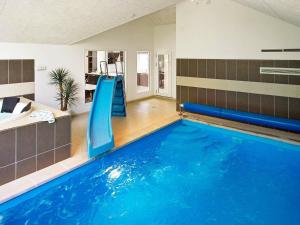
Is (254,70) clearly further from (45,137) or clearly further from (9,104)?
(9,104)

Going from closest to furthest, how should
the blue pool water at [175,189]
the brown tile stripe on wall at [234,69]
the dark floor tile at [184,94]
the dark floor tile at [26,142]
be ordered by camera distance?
the blue pool water at [175,189] < the dark floor tile at [26,142] < the brown tile stripe on wall at [234,69] < the dark floor tile at [184,94]

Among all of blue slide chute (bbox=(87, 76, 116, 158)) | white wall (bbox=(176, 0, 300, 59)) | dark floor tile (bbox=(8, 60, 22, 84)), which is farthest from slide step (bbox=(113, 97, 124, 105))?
dark floor tile (bbox=(8, 60, 22, 84))

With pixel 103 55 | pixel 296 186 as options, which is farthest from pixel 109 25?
pixel 296 186

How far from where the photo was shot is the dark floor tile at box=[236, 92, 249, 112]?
602 centimetres

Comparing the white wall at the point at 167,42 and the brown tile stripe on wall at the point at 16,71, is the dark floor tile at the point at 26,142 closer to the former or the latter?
the brown tile stripe on wall at the point at 16,71

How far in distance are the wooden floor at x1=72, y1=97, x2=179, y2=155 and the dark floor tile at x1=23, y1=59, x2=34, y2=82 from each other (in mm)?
1492

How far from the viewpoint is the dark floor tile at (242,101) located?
602cm

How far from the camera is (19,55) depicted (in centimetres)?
540

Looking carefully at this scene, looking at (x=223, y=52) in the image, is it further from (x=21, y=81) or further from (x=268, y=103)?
(x=21, y=81)

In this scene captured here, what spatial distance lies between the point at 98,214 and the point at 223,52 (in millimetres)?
4980

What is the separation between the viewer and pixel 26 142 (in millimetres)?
3545

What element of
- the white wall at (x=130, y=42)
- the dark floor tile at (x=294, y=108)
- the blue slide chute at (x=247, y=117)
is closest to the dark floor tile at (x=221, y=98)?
the blue slide chute at (x=247, y=117)

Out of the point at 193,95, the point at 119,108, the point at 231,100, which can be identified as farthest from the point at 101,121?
the point at 231,100

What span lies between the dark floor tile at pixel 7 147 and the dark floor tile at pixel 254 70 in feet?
17.0
